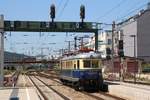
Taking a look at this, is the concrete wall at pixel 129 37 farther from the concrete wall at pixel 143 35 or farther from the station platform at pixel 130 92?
the station platform at pixel 130 92

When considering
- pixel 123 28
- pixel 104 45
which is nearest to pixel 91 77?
pixel 123 28

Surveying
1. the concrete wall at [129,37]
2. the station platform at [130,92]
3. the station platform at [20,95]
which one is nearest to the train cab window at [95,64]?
the station platform at [130,92]

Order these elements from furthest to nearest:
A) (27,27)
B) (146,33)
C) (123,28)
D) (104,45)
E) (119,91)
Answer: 1. (104,45)
2. (123,28)
3. (146,33)
4. (27,27)
5. (119,91)

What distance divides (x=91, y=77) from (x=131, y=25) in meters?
88.4

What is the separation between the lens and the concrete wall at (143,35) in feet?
378

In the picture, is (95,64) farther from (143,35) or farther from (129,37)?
(129,37)

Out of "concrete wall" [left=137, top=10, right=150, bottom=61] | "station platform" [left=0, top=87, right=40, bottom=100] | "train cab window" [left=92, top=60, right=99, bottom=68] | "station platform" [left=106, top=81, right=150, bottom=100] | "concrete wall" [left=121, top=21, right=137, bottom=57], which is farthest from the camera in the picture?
"concrete wall" [left=121, top=21, right=137, bottom=57]

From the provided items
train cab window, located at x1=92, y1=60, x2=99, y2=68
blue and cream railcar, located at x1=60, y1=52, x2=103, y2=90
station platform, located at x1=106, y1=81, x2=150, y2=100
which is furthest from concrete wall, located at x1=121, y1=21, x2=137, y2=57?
station platform, located at x1=106, y1=81, x2=150, y2=100

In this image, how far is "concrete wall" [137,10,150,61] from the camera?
11525 centimetres

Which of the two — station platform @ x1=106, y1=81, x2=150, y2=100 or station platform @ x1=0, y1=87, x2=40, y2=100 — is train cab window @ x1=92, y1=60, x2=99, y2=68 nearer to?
station platform @ x1=106, y1=81, x2=150, y2=100

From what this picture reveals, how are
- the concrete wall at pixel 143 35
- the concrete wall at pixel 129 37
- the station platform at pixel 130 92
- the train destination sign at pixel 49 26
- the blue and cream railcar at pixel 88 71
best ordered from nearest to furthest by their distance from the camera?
the station platform at pixel 130 92, the blue and cream railcar at pixel 88 71, the train destination sign at pixel 49 26, the concrete wall at pixel 143 35, the concrete wall at pixel 129 37

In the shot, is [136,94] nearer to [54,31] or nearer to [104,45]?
[54,31]

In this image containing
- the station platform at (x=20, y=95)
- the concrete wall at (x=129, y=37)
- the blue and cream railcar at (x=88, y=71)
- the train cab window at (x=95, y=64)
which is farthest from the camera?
the concrete wall at (x=129, y=37)

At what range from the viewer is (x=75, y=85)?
123 feet
